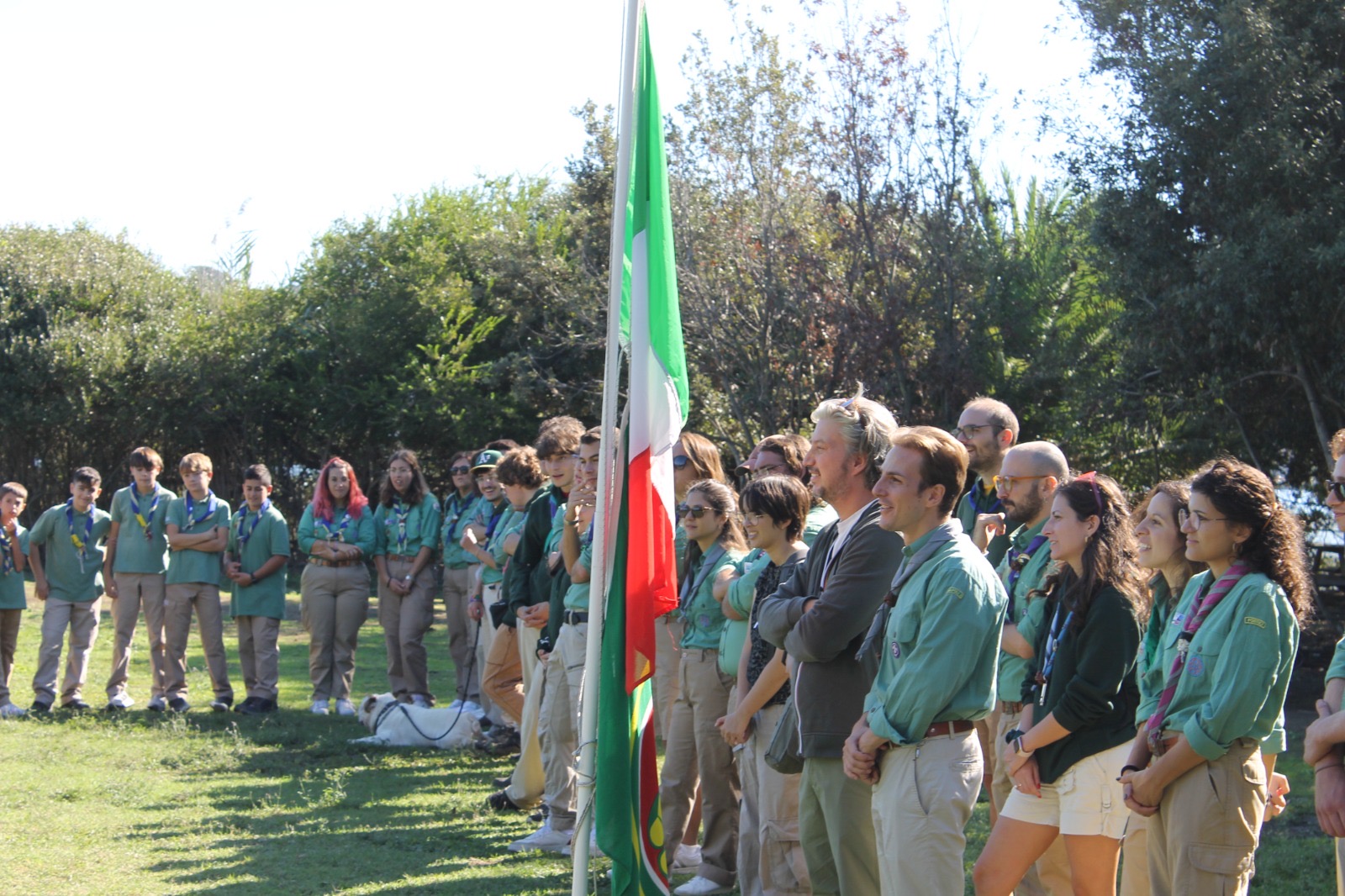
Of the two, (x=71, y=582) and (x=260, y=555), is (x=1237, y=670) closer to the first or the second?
(x=260, y=555)

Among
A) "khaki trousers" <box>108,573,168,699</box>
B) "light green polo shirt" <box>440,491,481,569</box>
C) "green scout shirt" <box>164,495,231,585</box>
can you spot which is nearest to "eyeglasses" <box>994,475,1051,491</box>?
"light green polo shirt" <box>440,491,481,569</box>

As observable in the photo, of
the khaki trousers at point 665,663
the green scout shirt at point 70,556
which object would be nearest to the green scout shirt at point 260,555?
the green scout shirt at point 70,556

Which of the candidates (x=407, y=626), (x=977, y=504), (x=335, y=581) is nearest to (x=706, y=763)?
(x=977, y=504)

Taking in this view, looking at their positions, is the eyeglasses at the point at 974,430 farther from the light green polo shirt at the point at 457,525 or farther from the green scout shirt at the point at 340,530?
the green scout shirt at the point at 340,530

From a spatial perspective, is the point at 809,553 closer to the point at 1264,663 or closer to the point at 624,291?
the point at 624,291

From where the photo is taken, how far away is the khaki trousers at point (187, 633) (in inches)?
455

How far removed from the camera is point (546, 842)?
6891 mm

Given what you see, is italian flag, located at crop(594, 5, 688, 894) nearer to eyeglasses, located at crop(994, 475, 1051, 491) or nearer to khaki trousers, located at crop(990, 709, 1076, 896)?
khaki trousers, located at crop(990, 709, 1076, 896)

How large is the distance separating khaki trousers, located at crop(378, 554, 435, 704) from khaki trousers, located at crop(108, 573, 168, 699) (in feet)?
6.67

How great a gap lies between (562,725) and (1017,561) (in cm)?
297

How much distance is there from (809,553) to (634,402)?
33.8 inches

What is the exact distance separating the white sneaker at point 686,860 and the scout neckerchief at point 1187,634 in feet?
9.99

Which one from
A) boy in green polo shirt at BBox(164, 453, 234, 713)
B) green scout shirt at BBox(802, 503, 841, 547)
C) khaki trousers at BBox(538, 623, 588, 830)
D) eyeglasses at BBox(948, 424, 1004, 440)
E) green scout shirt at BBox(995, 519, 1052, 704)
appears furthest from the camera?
boy in green polo shirt at BBox(164, 453, 234, 713)

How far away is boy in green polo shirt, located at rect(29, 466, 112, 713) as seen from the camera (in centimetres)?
1136
